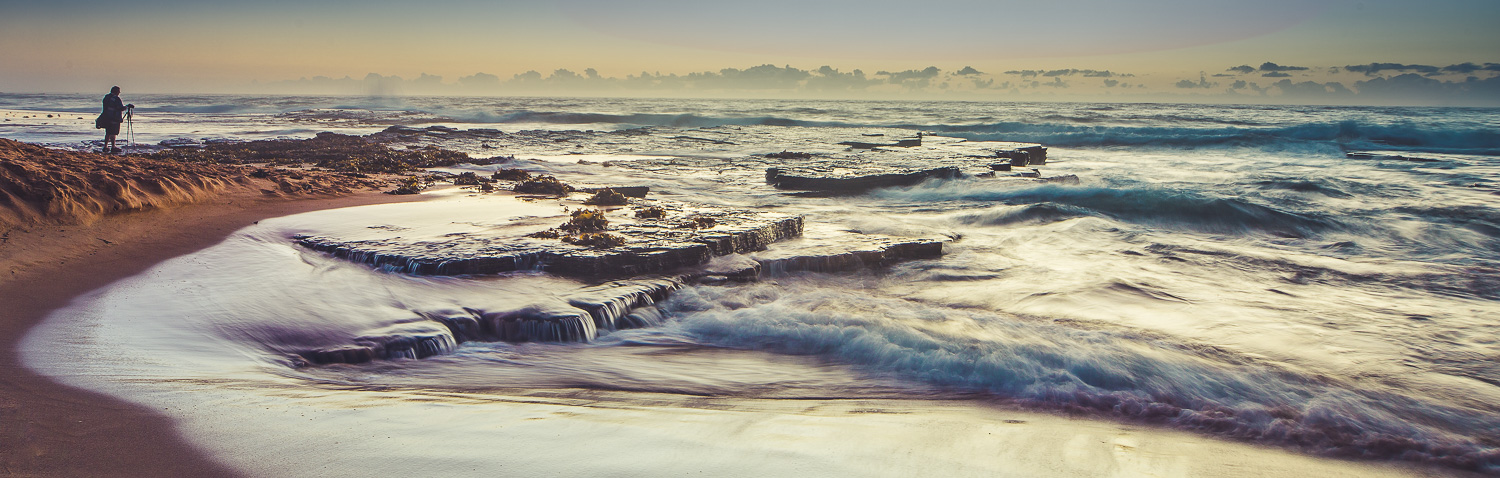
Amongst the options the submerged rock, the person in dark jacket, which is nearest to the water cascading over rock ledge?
the submerged rock

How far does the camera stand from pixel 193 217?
7.59 meters

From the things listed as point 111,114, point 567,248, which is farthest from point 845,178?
point 111,114

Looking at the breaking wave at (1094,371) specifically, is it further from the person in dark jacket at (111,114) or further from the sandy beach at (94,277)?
the person in dark jacket at (111,114)

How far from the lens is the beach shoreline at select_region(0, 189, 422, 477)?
265 centimetres

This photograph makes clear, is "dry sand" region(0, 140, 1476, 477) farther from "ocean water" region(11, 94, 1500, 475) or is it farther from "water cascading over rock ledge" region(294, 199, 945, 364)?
"water cascading over rock ledge" region(294, 199, 945, 364)

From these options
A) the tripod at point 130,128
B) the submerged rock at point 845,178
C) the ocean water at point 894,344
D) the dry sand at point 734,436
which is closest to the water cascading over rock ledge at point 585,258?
the ocean water at point 894,344

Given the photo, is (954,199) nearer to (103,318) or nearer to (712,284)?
(712,284)

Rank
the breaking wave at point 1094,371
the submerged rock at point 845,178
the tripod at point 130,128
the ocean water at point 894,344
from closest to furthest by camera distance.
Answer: the ocean water at point 894,344
the breaking wave at point 1094,371
the submerged rock at point 845,178
the tripod at point 130,128

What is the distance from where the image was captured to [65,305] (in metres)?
4.49

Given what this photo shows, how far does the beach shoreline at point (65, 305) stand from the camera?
2646mm

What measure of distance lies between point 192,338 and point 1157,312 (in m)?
6.37

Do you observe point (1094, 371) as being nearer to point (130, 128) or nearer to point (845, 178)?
point (845, 178)

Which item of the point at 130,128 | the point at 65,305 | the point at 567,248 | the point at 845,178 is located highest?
the point at 130,128

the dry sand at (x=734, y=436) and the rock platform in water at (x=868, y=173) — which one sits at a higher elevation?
the rock platform in water at (x=868, y=173)
